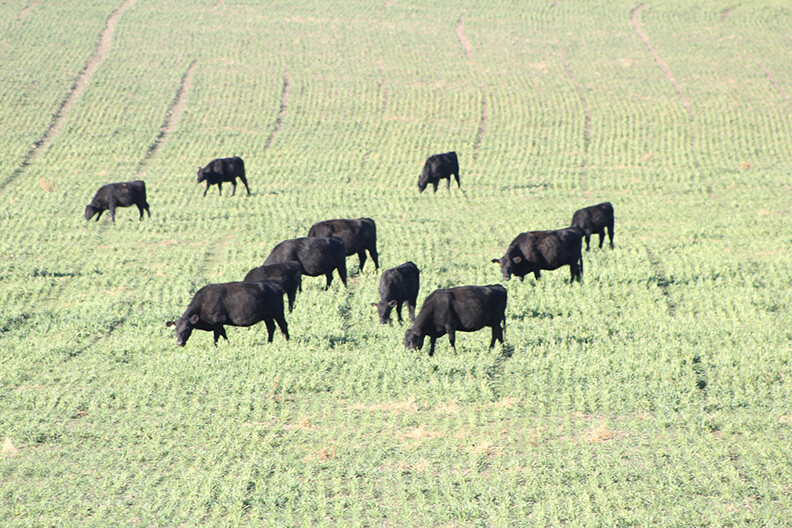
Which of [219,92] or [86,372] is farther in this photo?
[219,92]

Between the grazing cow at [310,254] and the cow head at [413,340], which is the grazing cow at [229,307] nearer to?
the cow head at [413,340]

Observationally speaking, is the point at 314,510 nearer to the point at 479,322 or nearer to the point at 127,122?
the point at 479,322

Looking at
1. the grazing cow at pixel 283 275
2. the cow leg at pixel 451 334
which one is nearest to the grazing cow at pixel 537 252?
the cow leg at pixel 451 334

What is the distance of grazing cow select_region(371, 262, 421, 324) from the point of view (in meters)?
17.4

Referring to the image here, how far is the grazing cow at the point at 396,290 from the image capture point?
57.2 feet

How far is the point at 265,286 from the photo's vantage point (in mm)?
16438

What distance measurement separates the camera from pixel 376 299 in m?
19.9

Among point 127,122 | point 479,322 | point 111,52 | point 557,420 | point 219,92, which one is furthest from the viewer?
point 111,52

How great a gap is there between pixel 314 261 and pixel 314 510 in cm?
955

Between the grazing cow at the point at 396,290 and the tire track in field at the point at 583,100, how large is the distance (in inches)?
985

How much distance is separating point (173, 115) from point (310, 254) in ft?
110

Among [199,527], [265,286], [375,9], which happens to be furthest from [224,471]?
[375,9]

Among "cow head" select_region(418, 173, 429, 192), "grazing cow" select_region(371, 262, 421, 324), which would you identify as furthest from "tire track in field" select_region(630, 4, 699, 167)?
"grazing cow" select_region(371, 262, 421, 324)

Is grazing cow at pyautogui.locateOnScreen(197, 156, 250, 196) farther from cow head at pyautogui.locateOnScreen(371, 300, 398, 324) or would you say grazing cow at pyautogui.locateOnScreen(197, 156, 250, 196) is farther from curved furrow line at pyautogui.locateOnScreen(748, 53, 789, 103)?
curved furrow line at pyautogui.locateOnScreen(748, 53, 789, 103)
